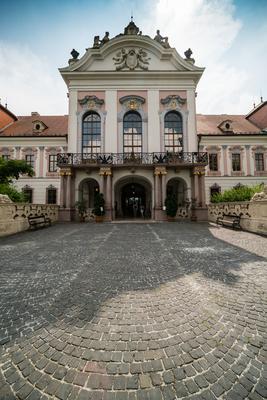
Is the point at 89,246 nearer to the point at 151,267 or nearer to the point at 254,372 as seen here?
the point at 151,267

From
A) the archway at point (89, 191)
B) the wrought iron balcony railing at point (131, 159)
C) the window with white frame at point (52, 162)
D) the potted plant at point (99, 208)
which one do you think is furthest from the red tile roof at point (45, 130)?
the potted plant at point (99, 208)

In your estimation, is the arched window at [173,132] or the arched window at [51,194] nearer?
the arched window at [173,132]

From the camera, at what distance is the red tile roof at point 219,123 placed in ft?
77.5

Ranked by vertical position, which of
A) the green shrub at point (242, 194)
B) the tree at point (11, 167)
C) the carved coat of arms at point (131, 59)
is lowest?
the green shrub at point (242, 194)

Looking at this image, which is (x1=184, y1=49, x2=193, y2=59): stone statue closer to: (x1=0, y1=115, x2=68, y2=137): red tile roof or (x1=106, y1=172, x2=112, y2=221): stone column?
(x1=106, y1=172, x2=112, y2=221): stone column

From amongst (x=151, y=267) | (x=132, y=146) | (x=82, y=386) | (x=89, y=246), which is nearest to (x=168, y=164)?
(x=132, y=146)

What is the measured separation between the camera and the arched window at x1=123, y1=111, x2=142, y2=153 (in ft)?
59.9

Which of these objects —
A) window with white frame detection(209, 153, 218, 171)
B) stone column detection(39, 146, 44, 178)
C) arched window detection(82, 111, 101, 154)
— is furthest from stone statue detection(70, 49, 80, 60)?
window with white frame detection(209, 153, 218, 171)

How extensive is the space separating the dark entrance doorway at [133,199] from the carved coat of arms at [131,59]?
39.5 ft

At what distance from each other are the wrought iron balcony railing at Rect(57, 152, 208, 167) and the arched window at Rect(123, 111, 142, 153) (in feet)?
2.88

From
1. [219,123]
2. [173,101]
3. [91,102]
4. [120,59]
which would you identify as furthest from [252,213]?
[219,123]

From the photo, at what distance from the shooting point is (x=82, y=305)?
112 inches

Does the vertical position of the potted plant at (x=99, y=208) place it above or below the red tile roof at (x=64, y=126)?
below

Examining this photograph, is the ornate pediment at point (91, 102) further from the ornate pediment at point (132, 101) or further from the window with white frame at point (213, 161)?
the window with white frame at point (213, 161)
